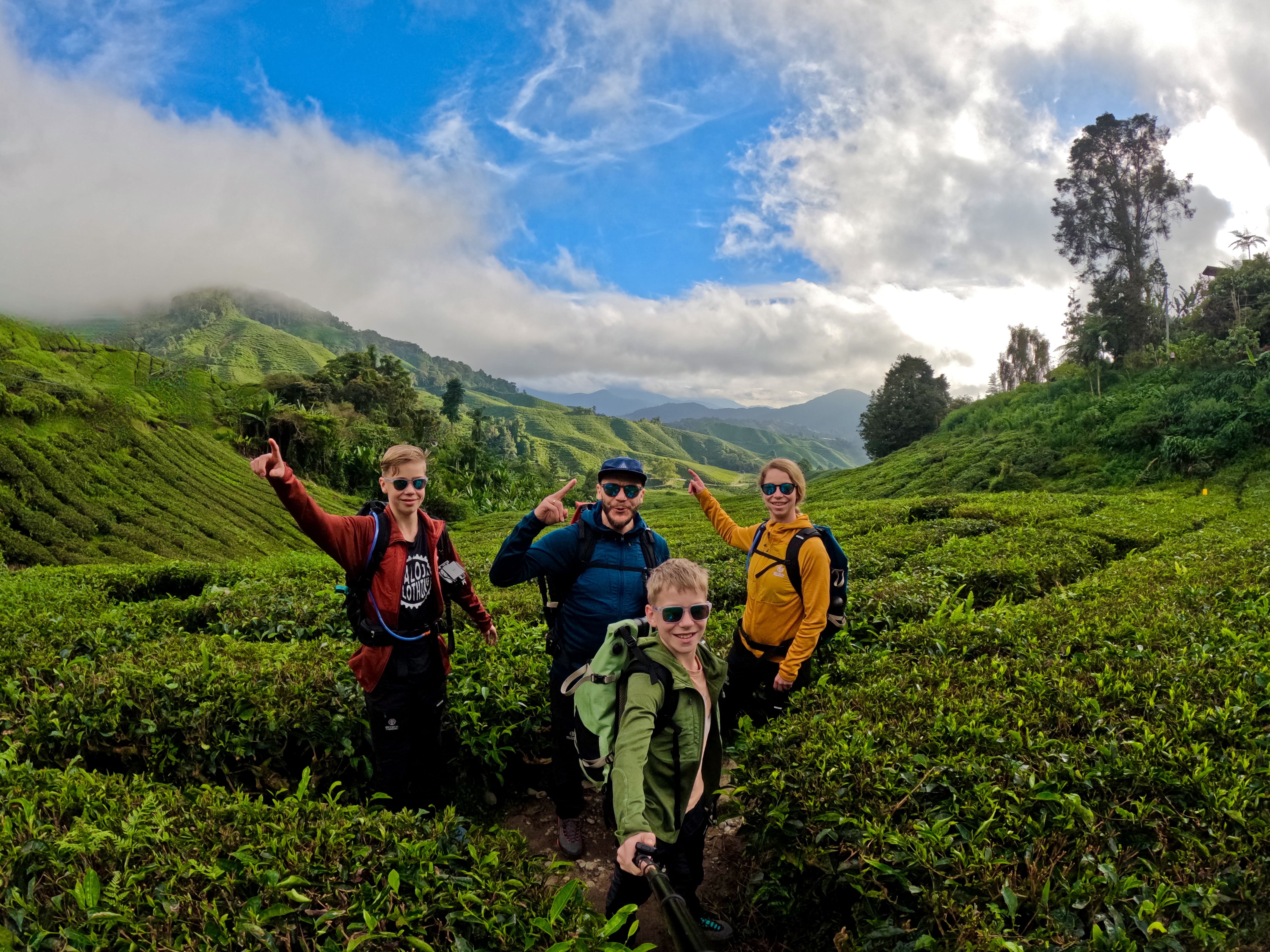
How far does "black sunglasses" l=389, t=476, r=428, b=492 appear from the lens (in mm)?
3584

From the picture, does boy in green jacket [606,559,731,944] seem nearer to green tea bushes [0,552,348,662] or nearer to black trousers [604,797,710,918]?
black trousers [604,797,710,918]

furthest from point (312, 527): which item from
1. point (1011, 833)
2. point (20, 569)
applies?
point (20, 569)

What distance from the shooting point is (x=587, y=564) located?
3.76m

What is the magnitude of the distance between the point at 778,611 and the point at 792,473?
3.16 ft

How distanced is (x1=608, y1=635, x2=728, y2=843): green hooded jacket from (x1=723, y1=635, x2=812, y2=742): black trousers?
149 cm

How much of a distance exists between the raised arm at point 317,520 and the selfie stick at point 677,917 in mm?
2037

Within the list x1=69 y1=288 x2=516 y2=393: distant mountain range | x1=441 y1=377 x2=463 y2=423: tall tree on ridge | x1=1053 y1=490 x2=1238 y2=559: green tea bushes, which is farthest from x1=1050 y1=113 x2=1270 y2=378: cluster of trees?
x1=69 y1=288 x2=516 y2=393: distant mountain range

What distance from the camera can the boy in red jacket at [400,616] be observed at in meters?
3.53

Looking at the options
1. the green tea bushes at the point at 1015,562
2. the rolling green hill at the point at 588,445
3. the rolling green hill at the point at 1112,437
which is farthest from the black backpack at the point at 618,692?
the rolling green hill at the point at 588,445

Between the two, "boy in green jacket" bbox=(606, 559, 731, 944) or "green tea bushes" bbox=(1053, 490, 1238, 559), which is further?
"green tea bushes" bbox=(1053, 490, 1238, 559)

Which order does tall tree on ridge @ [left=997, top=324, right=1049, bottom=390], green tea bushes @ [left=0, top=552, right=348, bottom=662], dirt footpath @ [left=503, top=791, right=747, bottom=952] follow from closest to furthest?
dirt footpath @ [left=503, top=791, right=747, bottom=952] → green tea bushes @ [left=0, top=552, right=348, bottom=662] → tall tree on ridge @ [left=997, top=324, right=1049, bottom=390]

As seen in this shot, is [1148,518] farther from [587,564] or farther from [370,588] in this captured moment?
[370,588]

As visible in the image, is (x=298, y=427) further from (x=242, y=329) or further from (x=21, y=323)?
(x=242, y=329)

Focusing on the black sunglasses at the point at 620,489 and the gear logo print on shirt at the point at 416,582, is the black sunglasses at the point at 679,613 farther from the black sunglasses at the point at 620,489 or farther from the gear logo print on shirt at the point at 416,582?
the gear logo print on shirt at the point at 416,582
